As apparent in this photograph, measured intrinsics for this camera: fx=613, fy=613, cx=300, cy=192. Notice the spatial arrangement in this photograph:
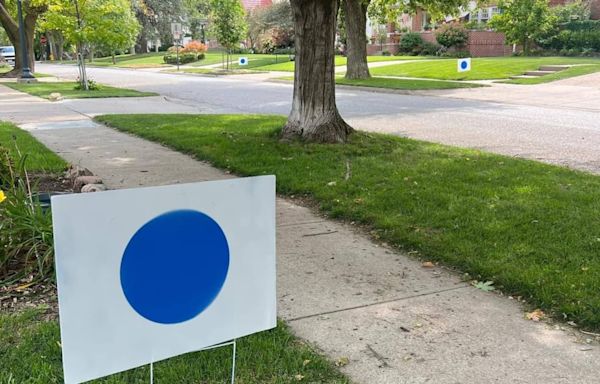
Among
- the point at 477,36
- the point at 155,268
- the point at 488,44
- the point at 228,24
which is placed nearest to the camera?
the point at 155,268

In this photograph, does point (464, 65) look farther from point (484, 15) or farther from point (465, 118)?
point (484, 15)

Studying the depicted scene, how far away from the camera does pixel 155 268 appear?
2240mm

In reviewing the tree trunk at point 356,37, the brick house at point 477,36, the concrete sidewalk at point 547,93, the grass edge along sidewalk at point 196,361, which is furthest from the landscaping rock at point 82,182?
the brick house at point 477,36

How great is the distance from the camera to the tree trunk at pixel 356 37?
Answer: 920 inches

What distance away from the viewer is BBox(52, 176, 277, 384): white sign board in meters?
2.12

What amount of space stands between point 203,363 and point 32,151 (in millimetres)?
6885

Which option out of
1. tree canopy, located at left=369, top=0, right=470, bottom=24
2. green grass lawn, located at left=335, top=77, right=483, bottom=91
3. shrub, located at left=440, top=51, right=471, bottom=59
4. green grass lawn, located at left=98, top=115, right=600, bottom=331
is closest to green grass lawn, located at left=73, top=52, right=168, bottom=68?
shrub, located at left=440, top=51, right=471, bottom=59

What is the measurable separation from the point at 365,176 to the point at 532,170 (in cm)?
212

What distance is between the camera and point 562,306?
3926mm

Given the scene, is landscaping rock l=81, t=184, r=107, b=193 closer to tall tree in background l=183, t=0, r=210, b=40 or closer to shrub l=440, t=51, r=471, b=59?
shrub l=440, t=51, r=471, b=59

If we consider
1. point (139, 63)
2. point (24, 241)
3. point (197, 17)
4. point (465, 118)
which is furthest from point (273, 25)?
point (24, 241)

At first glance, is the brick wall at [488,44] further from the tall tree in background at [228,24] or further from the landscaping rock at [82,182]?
the landscaping rock at [82,182]

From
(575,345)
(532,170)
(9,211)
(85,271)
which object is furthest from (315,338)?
(532,170)

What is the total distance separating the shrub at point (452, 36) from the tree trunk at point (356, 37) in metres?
16.7
